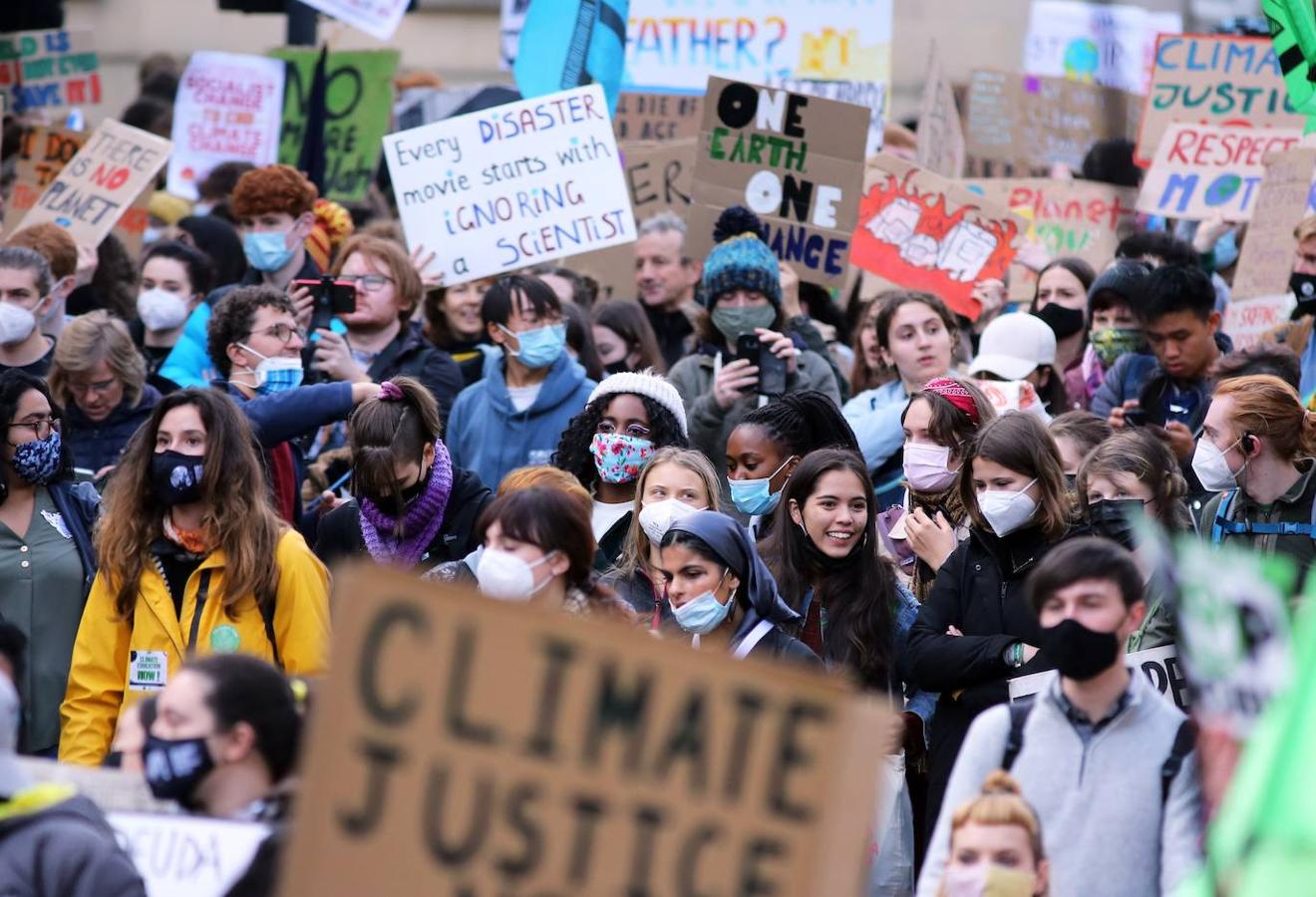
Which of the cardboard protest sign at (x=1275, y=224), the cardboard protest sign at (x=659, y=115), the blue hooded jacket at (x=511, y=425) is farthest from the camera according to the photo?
the cardboard protest sign at (x=659, y=115)

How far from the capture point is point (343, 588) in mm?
3018

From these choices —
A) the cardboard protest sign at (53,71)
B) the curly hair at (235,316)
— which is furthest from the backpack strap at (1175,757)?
the cardboard protest sign at (53,71)

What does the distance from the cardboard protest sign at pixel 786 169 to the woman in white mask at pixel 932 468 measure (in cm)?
231

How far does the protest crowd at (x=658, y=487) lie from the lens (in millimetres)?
3002

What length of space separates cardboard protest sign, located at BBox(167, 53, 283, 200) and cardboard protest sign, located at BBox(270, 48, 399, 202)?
242 mm

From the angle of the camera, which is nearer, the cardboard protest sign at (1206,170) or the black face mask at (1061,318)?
the black face mask at (1061,318)

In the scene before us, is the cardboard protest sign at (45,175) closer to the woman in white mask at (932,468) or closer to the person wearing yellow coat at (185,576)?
the person wearing yellow coat at (185,576)

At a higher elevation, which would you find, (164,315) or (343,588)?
(343,588)

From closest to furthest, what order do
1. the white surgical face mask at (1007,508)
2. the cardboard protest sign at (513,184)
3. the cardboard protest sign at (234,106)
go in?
1. the white surgical face mask at (1007,508)
2. the cardboard protest sign at (513,184)
3. the cardboard protest sign at (234,106)

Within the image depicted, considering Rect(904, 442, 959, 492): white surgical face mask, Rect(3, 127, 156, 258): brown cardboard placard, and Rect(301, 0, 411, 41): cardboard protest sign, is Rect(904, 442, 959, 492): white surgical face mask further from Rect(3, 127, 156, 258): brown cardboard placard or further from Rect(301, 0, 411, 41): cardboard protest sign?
Rect(3, 127, 156, 258): brown cardboard placard

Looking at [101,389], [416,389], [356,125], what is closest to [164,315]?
[101,389]

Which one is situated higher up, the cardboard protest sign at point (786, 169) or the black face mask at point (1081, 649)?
the cardboard protest sign at point (786, 169)

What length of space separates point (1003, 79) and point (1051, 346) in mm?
5187

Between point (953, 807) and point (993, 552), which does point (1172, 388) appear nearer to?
point (993, 552)
